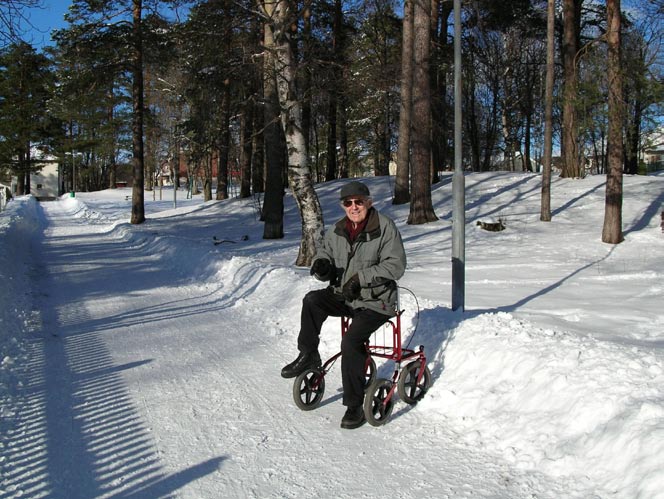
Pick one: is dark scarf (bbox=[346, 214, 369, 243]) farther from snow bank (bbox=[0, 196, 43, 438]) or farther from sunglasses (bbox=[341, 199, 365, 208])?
snow bank (bbox=[0, 196, 43, 438])

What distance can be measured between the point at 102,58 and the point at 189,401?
2273 centimetres

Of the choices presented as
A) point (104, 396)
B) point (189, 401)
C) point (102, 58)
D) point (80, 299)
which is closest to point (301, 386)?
point (189, 401)

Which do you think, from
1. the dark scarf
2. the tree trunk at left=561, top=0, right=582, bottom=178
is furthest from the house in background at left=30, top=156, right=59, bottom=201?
the dark scarf

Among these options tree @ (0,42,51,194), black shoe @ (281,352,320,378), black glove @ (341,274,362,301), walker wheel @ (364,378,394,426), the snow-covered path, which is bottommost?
the snow-covered path

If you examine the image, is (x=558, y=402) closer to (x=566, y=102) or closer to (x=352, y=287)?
(x=352, y=287)

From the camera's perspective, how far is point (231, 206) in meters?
28.1

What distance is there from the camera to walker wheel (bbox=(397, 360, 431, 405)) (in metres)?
4.84

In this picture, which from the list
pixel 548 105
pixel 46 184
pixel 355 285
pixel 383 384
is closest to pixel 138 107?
pixel 548 105

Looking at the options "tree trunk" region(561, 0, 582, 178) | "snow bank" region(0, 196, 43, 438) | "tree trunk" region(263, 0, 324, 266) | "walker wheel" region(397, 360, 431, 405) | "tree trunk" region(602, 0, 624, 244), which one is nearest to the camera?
"walker wheel" region(397, 360, 431, 405)

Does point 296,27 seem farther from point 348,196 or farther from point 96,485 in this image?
point 96,485

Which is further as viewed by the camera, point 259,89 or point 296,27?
point 259,89

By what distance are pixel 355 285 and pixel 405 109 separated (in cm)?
1599

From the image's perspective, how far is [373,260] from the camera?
15.5ft

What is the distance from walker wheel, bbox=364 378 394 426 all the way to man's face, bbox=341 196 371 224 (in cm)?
139
